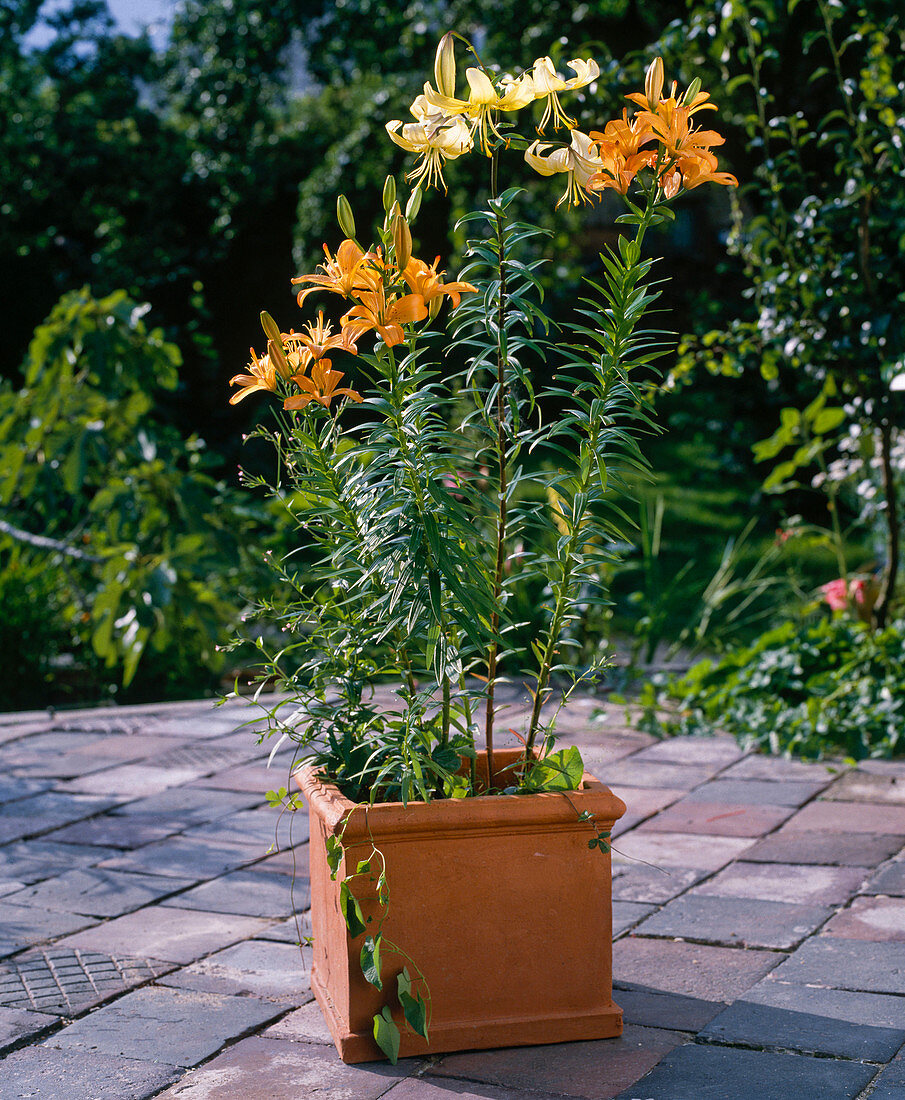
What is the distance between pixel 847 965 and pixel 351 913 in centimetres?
113

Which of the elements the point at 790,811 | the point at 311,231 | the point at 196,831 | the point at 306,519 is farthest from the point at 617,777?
the point at 311,231

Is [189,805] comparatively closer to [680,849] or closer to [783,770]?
[680,849]

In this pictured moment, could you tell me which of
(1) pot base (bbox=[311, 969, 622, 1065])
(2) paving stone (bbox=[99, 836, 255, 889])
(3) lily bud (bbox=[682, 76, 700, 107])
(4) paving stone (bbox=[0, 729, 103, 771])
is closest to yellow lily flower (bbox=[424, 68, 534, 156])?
(3) lily bud (bbox=[682, 76, 700, 107])

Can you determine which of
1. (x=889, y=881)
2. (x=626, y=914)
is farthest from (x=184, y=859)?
(x=889, y=881)

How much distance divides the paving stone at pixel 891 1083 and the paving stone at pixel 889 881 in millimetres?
898

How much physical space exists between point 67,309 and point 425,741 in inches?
151

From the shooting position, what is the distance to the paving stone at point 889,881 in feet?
9.63

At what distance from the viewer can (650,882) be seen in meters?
3.14

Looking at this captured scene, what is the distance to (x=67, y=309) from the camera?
17.6ft

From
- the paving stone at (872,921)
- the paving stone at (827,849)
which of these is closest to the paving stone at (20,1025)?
the paving stone at (872,921)

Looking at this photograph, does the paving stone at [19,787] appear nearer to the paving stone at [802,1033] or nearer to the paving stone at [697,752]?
the paving stone at [697,752]

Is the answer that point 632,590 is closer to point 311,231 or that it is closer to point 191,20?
point 311,231

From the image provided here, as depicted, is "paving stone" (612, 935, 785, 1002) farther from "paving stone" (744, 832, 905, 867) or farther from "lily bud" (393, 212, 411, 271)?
"lily bud" (393, 212, 411, 271)

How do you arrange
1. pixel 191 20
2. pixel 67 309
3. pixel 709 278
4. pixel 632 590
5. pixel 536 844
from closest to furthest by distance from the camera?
1. pixel 536 844
2. pixel 67 309
3. pixel 632 590
4. pixel 709 278
5. pixel 191 20
